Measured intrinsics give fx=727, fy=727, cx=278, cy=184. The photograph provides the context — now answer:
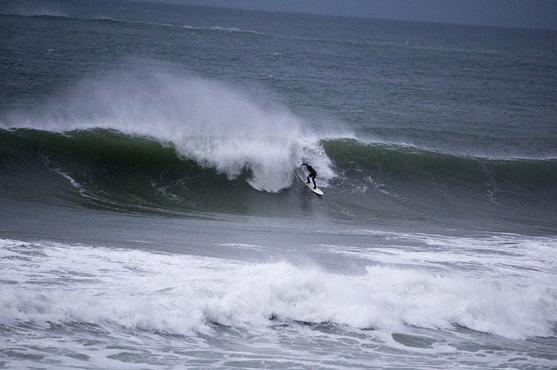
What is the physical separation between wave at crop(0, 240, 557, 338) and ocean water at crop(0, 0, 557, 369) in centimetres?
3

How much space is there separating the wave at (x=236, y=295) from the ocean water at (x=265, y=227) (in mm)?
29

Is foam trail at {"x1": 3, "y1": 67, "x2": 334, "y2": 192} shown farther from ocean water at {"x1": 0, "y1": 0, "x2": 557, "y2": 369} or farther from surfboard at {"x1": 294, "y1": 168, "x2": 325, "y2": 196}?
surfboard at {"x1": 294, "y1": 168, "x2": 325, "y2": 196}

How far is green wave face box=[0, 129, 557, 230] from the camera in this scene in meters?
15.5

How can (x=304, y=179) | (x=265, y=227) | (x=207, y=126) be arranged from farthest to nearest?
1. (x=207, y=126)
2. (x=304, y=179)
3. (x=265, y=227)

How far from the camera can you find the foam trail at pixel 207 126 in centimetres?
1783

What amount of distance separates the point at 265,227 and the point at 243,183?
3223 mm

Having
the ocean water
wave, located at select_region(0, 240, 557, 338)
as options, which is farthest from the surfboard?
wave, located at select_region(0, 240, 557, 338)

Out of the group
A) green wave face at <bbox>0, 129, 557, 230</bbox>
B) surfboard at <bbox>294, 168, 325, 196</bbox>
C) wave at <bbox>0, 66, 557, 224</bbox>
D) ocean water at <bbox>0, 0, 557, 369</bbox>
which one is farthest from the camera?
surfboard at <bbox>294, 168, 325, 196</bbox>

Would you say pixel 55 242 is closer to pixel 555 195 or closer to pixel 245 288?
pixel 245 288

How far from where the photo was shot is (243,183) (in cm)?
1706

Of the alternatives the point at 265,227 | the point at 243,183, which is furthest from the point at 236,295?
the point at 243,183

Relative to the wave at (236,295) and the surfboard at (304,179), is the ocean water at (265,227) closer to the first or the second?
the wave at (236,295)

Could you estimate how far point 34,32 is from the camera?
45750 mm

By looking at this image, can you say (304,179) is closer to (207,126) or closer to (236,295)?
(207,126)
